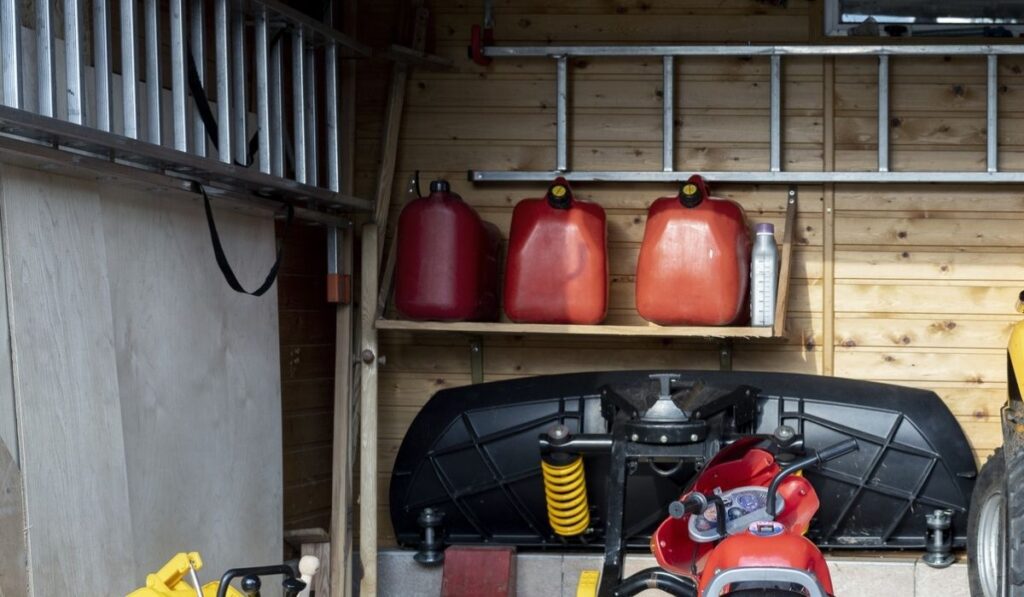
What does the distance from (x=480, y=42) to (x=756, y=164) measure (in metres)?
1.18

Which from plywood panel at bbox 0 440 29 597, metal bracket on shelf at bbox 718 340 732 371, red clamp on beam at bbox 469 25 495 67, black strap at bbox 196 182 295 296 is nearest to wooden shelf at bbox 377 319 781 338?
metal bracket on shelf at bbox 718 340 732 371

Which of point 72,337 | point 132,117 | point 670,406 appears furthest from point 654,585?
point 132,117

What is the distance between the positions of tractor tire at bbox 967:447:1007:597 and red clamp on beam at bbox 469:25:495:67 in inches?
94.7

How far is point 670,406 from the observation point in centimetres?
371

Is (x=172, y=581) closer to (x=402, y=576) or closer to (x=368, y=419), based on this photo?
(x=368, y=419)

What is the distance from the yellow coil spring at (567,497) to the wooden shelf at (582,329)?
500 mm

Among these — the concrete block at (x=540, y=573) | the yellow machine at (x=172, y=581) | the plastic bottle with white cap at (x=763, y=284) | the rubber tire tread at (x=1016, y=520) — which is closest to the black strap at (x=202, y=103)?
the yellow machine at (x=172, y=581)

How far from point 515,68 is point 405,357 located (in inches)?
49.0

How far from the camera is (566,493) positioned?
464 centimetres

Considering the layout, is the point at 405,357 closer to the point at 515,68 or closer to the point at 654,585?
the point at 515,68

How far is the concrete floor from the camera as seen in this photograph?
183 inches

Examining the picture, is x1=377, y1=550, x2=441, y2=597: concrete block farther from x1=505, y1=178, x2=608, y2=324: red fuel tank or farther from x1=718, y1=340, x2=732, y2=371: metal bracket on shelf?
x1=718, y1=340, x2=732, y2=371: metal bracket on shelf

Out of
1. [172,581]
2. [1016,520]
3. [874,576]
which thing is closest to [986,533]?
[874,576]

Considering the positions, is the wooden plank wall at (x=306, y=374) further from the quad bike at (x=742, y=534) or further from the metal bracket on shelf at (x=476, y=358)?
the quad bike at (x=742, y=534)
